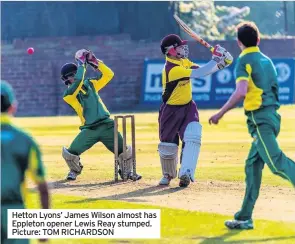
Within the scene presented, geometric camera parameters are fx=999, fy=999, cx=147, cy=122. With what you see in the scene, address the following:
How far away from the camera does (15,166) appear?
6617 mm

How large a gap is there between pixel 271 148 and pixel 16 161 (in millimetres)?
3814

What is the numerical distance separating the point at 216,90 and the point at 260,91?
3167cm

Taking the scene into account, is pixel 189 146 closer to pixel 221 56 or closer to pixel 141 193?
pixel 141 193

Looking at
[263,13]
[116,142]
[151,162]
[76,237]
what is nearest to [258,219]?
[76,237]

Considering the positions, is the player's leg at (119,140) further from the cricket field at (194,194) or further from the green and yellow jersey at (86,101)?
the cricket field at (194,194)

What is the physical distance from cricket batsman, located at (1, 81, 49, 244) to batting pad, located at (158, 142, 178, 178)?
24.7 feet

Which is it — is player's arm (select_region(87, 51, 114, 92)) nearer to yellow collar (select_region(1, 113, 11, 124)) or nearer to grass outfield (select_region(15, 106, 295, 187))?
grass outfield (select_region(15, 106, 295, 187))

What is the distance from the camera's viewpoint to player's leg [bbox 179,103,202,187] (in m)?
13.8

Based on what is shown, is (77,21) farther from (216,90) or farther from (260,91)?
(260,91)

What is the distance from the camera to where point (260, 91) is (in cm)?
992

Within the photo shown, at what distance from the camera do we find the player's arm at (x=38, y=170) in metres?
6.60

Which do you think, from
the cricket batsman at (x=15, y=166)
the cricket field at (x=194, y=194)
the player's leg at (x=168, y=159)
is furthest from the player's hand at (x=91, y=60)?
the cricket batsman at (x=15, y=166)

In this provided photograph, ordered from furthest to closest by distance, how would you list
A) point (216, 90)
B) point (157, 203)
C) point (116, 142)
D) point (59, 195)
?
point (216, 90), point (116, 142), point (59, 195), point (157, 203)

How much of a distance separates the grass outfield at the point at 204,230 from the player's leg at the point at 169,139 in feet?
7.66
